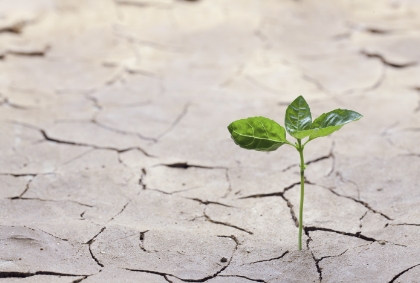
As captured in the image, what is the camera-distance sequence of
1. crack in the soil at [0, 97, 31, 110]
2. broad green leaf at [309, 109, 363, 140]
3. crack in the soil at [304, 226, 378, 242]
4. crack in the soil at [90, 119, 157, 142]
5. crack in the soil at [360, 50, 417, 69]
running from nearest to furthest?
broad green leaf at [309, 109, 363, 140] < crack in the soil at [304, 226, 378, 242] < crack in the soil at [90, 119, 157, 142] < crack in the soil at [0, 97, 31, 110] < crack in the soil at [360, 50, 417, 69]

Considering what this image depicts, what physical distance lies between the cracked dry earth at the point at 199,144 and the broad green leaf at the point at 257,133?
1.37 feet

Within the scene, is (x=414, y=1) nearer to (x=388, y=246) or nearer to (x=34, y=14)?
(x=34, y=14)

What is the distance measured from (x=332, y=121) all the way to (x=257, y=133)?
24cm

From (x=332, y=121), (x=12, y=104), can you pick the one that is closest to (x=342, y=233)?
(x=332, y=121)

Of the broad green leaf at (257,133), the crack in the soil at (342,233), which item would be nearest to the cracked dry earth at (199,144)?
the crack in the soil at (342,233)

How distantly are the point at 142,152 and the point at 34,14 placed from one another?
7.78 ft

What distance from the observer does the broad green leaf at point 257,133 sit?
178cm

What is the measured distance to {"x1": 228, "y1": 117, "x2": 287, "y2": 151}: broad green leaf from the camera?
178 cm

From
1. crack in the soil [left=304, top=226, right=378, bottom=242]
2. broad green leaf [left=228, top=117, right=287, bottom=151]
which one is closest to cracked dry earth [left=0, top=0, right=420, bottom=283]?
crack in the soil [left=304, top=226, right=378, bottom=242]

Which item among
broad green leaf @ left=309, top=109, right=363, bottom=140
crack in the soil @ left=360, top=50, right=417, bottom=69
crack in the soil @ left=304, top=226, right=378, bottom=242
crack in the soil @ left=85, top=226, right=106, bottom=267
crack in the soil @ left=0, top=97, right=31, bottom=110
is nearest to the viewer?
broad green leaf @ left=309, top=109, right=363, bottom=140

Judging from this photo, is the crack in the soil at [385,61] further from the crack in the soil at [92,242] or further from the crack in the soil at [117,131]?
the crack in the soil at [92,242]

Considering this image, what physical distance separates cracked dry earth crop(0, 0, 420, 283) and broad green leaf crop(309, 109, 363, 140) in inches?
18.0

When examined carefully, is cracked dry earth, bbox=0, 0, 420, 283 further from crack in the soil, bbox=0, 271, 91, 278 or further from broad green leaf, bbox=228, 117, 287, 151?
broad green leaf, bbox=228, 117, 287, 151

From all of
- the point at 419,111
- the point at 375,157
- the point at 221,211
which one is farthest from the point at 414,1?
the point at 221,211
